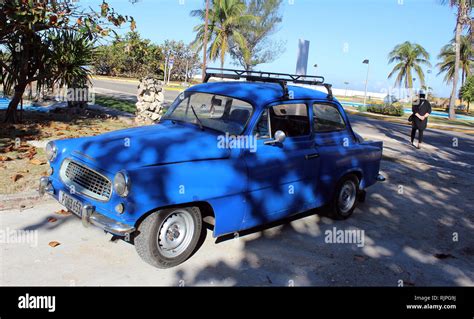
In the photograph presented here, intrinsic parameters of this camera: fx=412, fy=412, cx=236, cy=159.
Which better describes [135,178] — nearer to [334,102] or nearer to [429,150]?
[334,102]

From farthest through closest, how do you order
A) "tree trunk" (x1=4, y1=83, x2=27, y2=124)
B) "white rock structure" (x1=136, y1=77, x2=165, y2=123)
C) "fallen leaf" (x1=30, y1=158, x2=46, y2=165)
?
"white rock structure" (x1=136, y1=77, x2=165, y2=123), "tree trunk" (x1=4, y1=83, x2=27, y2=124), "fallen leaf" (x1=30, y1=158, x2=46, y2=165)

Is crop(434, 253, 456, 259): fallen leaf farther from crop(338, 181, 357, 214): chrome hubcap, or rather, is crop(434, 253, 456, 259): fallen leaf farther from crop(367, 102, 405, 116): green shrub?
crop(367, 102, 405, 116): green shrub

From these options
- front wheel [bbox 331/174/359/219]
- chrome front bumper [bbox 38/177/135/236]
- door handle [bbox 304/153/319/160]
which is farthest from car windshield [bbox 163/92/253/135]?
front wheel [bbox 331/174/359/219]

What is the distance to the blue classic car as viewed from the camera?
12.4 ft

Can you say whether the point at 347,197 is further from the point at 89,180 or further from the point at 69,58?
the point at 69,58

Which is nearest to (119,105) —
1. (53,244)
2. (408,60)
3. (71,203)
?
(53,244)

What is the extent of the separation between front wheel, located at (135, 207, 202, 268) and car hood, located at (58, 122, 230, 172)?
520 millimetres

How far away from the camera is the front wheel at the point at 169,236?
384cm

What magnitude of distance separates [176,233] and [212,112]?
5.20 ft

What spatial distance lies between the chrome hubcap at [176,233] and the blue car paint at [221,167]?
0.27m

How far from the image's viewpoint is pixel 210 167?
13.3 ft

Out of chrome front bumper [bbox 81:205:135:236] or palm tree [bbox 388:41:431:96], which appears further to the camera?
palm tree [bbox 388:41:431:96]

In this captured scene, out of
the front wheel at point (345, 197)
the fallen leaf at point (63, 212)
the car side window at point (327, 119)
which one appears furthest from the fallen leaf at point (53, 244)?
the front wheel at point (345, 197)
